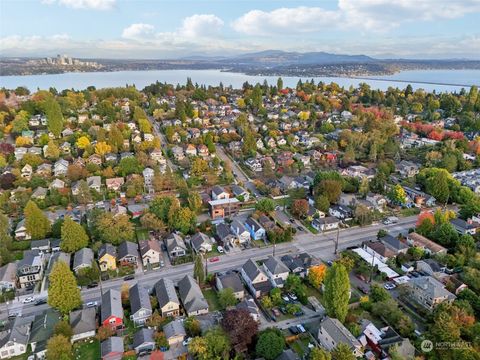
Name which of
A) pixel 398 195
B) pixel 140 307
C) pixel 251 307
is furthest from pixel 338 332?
pixel 398 195

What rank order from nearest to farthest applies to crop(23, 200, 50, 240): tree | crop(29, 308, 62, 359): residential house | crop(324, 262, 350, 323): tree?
crop(29, 308, 62, 359): residential house, crop(324, 262, 350, 323): tree, crop(23, 200, 50, 240): tree

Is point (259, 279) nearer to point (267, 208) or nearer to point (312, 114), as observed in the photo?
point (267, 208)

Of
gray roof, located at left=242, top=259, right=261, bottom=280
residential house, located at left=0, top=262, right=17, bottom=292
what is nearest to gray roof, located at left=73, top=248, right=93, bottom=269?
residential house, located at left=0, top=262, right=17, bottom=292

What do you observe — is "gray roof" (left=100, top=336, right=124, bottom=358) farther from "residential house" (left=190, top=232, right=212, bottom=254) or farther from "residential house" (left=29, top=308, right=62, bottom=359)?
"residential house" (left=190, top=232, right=212, bottom=254)

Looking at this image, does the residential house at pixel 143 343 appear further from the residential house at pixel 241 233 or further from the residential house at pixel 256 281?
the residential house at pixel 241 233

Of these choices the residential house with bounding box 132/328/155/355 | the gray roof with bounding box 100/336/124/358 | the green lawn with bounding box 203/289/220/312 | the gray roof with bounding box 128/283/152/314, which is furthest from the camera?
the green lawn with bounding box 203/289/220/312

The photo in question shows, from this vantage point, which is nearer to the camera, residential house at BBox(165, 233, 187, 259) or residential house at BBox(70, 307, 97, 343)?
residential house at BBox(70, 307, 97, 343)
